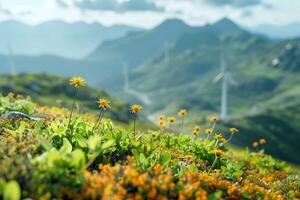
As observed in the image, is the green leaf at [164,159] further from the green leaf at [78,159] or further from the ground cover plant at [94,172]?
the green leaf at [78,159]

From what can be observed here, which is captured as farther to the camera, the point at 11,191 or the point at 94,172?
the point at 94,172

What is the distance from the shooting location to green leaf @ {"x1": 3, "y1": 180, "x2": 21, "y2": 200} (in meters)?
7.22

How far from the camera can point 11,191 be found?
7.25m

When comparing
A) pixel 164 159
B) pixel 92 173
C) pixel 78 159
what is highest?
pixel 78 159

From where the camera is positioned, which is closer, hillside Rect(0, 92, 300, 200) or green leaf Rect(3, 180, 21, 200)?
green leaf Rect(3, 180, 21, 200)

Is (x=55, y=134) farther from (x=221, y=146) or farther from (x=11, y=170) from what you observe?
(x=221, y=146)

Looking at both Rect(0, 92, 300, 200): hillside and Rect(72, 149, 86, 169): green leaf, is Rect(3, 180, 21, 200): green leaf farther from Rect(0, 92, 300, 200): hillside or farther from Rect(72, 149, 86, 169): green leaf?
Rect(72, 149, 86, 169): green leaf

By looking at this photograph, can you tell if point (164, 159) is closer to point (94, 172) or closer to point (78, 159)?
point (94, 172)

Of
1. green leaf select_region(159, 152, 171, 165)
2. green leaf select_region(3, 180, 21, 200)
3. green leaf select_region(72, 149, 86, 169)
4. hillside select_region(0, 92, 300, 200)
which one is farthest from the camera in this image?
green leaf select_region(159, 152, 171, 165)

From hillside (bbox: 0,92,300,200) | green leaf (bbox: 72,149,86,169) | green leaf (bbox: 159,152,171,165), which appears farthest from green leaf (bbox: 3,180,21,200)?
green leaf (bbox: 159,152,171,165)

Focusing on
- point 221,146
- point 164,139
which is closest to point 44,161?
point 164,139

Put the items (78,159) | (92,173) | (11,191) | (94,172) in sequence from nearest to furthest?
(11,191), (78,159), (94,172), (92,173)

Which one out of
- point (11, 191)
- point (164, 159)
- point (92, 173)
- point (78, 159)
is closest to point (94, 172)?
point (92, 173)

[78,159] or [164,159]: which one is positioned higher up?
[78,159]
